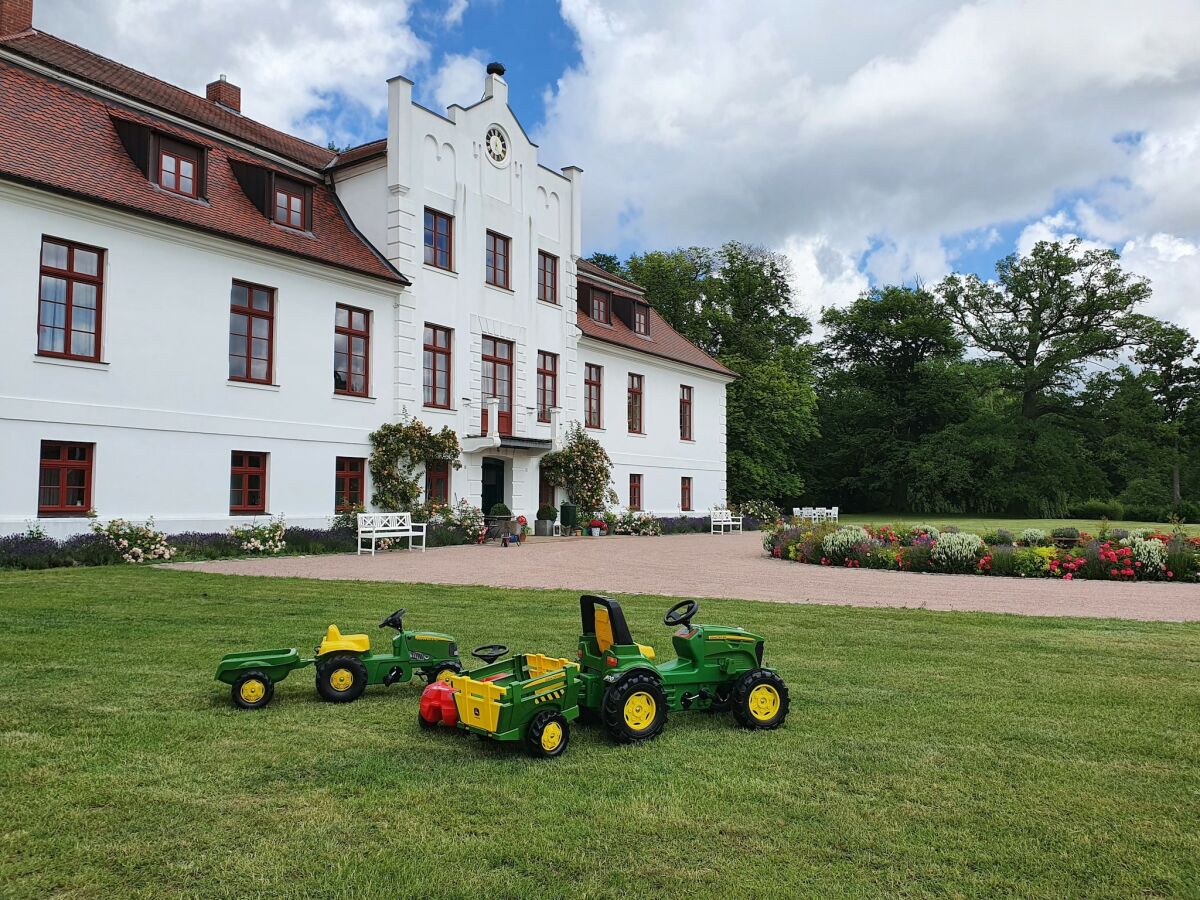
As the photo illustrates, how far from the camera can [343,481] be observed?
75.9 ft

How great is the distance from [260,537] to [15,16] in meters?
13.7

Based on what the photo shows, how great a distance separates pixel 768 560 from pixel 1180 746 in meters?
15.3

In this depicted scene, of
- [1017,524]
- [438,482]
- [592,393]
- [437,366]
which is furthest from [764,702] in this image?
[1017,524]

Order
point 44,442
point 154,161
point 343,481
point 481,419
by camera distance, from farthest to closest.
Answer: point 481,419 → point 343,481 → point 154,161 → point 44,442

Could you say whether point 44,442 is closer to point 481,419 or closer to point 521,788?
point 481,419

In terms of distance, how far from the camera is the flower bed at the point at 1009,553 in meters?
15.8

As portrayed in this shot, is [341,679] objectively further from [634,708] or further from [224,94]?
[224,94]

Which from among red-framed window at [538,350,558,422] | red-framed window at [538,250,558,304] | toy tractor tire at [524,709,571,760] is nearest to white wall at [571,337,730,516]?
red-framed window at [538,350,558,422]

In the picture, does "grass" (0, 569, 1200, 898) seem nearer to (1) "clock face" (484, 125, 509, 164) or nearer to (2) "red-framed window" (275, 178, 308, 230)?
(2) "red-framed window" (275, 178, 308, 230)

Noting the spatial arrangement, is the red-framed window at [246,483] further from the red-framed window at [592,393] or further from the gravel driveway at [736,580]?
the red-framed window at [592,393]

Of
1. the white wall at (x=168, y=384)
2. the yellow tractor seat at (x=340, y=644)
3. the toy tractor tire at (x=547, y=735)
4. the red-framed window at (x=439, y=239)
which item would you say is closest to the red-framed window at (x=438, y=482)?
the white wall at (x=168, y=384)

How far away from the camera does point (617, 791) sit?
4098mm

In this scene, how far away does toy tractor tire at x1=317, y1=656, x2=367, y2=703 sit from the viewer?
5.72m

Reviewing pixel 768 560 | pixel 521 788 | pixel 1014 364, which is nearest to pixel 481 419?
pixel 768 560
